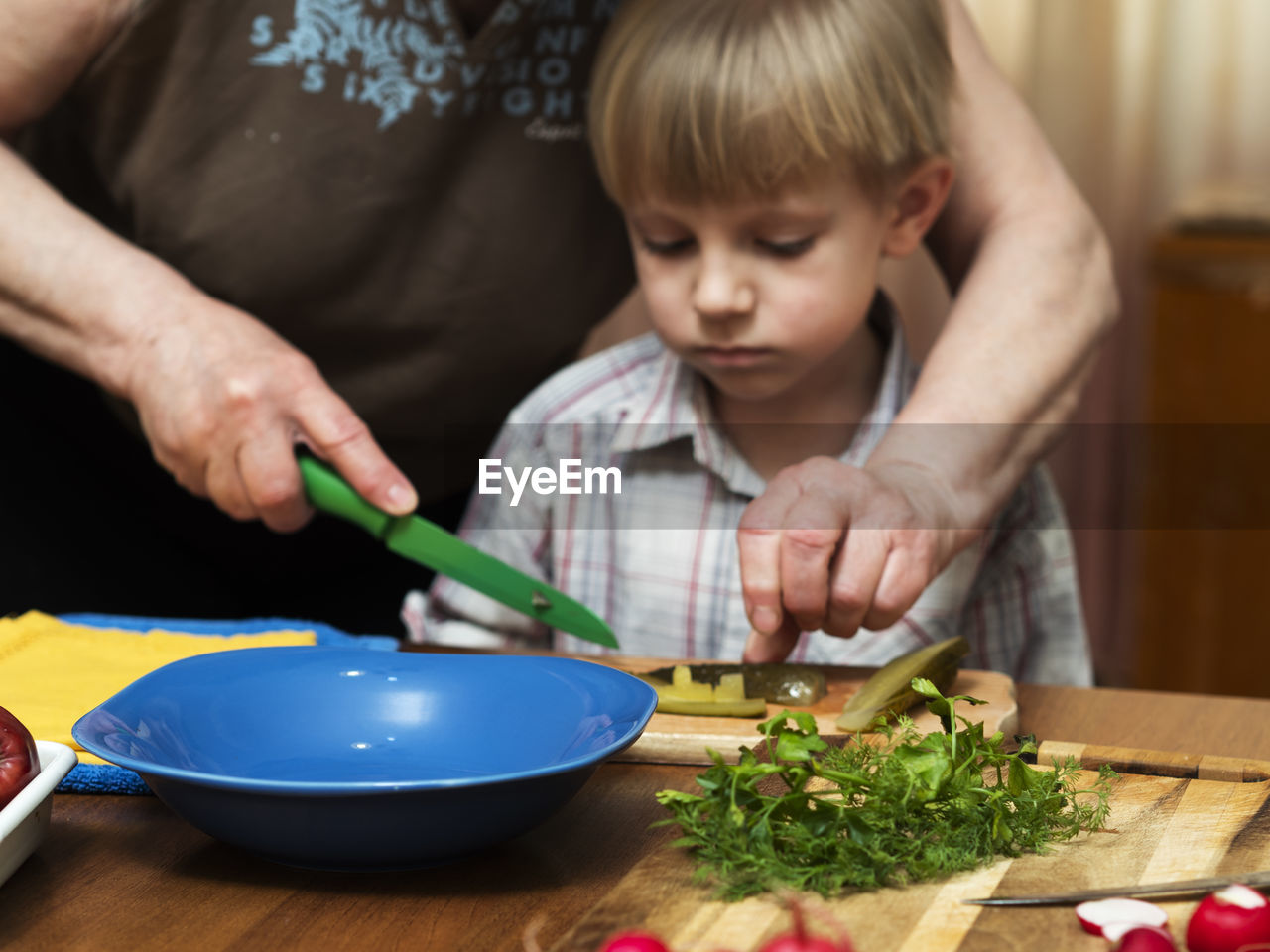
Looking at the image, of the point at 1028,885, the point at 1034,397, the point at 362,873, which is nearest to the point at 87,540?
the point at 362,873

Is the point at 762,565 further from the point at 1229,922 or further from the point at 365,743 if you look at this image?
the point at 1229,922

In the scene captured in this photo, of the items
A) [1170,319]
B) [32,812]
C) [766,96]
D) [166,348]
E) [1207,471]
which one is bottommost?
[1207,471]

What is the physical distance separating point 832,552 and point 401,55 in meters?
0.68

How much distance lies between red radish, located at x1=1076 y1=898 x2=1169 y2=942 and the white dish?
47 centimetres

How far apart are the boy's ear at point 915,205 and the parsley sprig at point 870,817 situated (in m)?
0.73

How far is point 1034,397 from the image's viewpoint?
44.8 inches

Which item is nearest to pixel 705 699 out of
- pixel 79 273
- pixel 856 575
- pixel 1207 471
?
pixel 856 575

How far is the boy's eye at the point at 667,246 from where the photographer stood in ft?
3.93

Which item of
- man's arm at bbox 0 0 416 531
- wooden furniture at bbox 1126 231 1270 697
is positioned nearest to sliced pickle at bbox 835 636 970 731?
man's arm at bbox 0 0 416 531

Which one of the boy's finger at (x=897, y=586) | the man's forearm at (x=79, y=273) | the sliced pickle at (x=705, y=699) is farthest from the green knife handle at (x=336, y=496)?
the boy's finger at (x=897, y=586)

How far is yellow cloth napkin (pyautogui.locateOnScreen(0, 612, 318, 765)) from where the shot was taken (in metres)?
0.81

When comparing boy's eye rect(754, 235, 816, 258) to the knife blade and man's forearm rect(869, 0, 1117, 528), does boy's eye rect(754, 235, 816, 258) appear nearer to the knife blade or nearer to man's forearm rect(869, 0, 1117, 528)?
man's forearm rect(869, 0, 1117, 528)

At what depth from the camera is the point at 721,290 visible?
44.6 inches

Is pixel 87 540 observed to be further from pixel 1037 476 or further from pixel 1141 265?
pixel 1141 265
